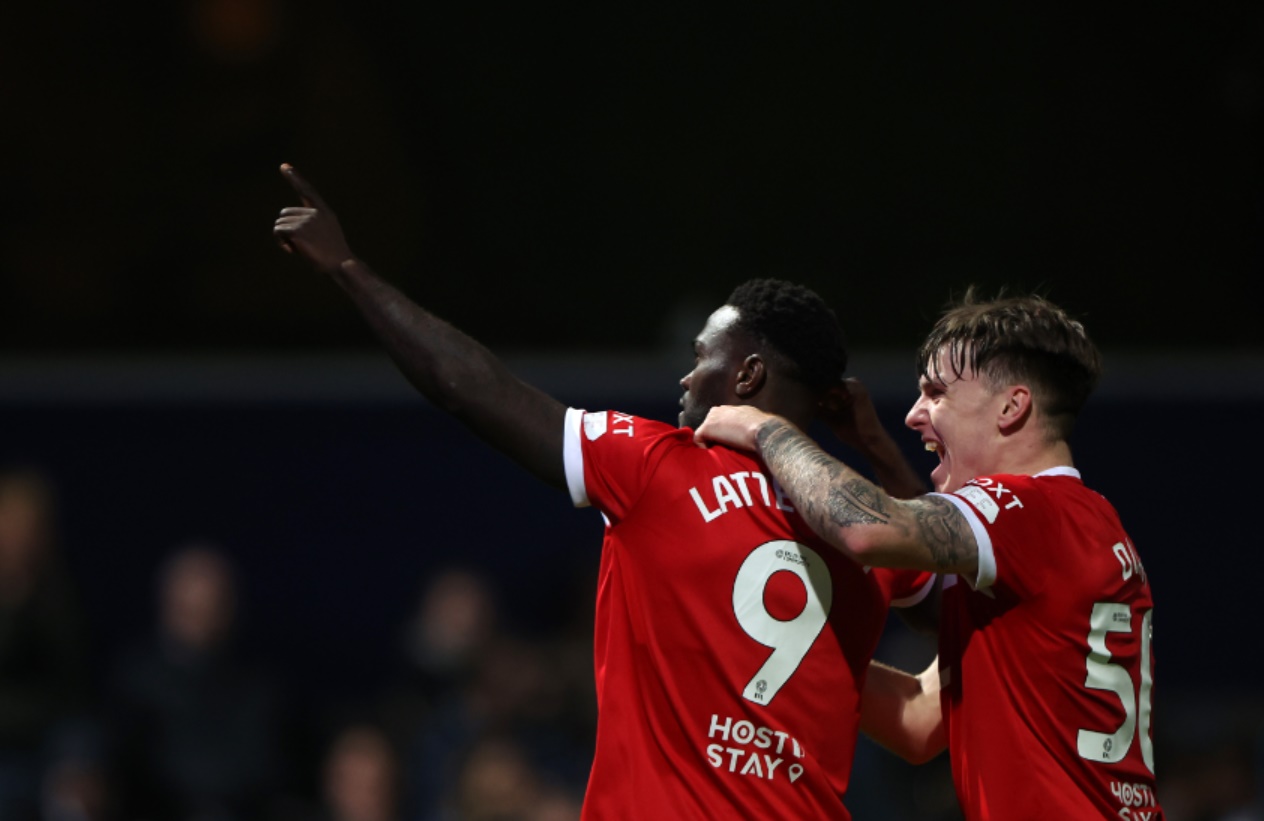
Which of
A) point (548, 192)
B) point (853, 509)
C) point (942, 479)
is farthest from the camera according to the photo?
point (548, 192)

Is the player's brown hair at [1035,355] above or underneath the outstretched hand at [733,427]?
above

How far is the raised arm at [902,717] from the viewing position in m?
3.90

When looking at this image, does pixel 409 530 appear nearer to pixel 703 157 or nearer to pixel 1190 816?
pixel 703 157

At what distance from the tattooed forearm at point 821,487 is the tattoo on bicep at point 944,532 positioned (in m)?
0.09

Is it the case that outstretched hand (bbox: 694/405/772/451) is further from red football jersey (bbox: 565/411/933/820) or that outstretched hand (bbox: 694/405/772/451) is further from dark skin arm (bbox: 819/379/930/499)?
dark skin arm (bbox: 819/379/930/499)

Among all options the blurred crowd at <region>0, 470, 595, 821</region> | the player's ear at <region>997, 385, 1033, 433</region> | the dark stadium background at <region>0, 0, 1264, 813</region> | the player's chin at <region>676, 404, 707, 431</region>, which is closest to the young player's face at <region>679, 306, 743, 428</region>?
the player's chin at <region>676, 404, 707, 431</region>

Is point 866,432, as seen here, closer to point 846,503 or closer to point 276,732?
point 846,503

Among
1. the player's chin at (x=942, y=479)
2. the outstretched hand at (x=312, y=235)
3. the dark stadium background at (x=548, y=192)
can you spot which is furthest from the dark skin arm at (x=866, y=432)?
the dark stadium background at (x=548, y=192)

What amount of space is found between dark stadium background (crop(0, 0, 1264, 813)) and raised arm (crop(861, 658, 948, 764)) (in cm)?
563

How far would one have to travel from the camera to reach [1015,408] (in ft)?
11.8

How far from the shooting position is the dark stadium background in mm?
9516

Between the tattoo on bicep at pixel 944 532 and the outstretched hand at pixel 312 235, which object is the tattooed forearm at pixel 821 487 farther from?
the outstretched hand at pixel 312 235

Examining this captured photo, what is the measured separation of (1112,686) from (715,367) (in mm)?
1047

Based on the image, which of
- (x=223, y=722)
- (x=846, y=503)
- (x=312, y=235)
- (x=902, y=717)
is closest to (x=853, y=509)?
(x=846, y=503)
